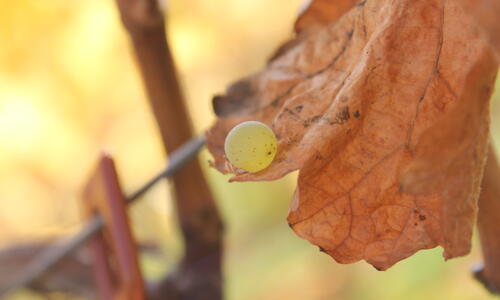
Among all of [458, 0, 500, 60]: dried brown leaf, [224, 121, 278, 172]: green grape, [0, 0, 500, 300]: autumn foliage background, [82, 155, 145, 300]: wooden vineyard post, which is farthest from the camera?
[0, 0, 500, 300]: autumn foliage background

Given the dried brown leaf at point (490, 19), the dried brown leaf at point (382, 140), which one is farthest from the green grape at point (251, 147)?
the dried brown leaf at point (490, 19)

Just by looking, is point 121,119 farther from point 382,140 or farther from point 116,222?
point 382,140

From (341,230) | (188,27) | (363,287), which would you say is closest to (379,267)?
(341,230)

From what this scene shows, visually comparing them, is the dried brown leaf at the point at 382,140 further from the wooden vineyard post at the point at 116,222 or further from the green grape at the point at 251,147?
the wooden vineyard post at the point at 116,222

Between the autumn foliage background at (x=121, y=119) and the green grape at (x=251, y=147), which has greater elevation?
the green grape at (x=251, y=147)

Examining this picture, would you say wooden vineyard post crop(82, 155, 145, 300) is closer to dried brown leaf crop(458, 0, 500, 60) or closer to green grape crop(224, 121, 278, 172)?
green grape crop(224, 121, 278, 172)

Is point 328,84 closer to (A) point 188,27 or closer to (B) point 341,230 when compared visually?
(B) point 341,230

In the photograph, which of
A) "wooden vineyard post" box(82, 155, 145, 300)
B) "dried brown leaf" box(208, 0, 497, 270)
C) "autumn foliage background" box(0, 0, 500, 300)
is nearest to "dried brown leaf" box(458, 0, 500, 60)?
"dried brown leaf" box(208, 0, 497, 270)
